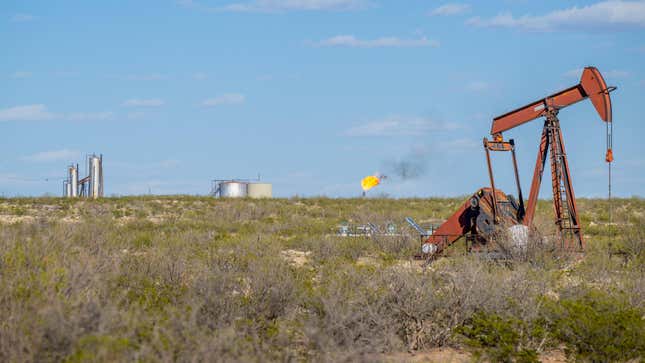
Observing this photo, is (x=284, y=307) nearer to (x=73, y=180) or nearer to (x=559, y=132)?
(x=559, y=132)

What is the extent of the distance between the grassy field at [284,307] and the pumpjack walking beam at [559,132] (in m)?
1.70

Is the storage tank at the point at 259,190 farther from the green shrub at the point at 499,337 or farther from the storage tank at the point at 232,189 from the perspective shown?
the green shrub at the point at 499,337

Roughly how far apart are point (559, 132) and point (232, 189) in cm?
3013

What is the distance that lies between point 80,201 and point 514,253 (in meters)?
22.3

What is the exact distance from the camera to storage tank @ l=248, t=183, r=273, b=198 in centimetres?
4919

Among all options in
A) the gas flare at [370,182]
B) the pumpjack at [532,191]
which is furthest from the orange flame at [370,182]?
the pumpjack at [532,191]

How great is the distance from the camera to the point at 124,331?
28.4 ft

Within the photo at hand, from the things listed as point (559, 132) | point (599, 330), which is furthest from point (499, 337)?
point (559, 132)

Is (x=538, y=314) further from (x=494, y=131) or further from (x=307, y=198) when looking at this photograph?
(x=307, y=198)

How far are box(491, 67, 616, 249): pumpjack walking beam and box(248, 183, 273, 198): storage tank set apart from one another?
29.1m

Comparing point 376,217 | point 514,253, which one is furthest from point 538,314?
point 376,217

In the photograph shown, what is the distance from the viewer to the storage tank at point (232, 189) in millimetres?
48406

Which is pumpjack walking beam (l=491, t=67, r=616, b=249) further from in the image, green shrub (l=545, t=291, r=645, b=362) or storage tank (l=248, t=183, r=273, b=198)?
storage tank (l=248, t=183, r=273, b=198)

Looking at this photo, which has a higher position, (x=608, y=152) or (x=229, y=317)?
(x=608, y=152)
